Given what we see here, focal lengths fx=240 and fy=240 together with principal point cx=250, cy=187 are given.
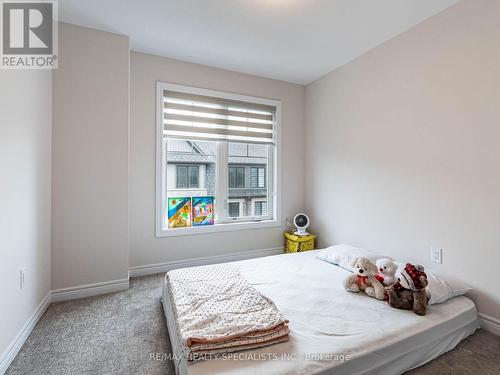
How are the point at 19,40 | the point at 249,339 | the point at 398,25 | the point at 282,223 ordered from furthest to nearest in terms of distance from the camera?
1. the point at 282,223
2. the point at 398,25
3. the point at 19,40
4. the point at 249,339

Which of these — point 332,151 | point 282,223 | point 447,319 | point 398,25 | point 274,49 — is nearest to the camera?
point 447,319

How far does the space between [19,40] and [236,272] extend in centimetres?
235

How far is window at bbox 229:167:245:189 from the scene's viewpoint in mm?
3320

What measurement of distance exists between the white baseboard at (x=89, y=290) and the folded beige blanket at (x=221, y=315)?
807 mm

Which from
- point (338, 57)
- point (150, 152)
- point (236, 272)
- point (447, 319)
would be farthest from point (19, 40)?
point (447, 319)

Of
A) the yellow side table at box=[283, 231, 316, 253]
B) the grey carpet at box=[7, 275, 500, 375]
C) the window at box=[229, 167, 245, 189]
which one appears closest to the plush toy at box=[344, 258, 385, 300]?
the grey carpet at box=[7, 275, 500, 375]

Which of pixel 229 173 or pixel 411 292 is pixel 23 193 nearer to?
pixel 229 173

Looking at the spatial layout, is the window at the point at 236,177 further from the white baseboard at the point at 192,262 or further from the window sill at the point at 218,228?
the white baseboard at the point at 192,262

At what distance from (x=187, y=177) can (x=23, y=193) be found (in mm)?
1614

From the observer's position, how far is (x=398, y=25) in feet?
7.19

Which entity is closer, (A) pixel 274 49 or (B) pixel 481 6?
(B) pixel 481 6

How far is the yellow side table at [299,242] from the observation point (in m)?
3.22

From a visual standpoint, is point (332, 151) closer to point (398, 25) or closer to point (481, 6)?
point (398, 25)

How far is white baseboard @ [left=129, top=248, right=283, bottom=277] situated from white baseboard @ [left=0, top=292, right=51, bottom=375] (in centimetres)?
83
